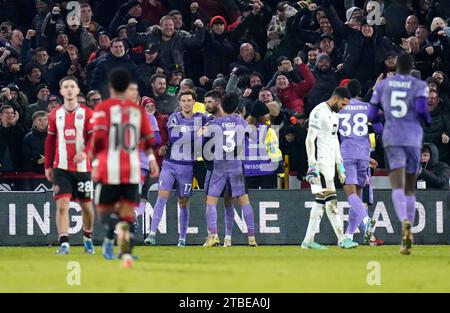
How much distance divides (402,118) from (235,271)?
3466 millimetres

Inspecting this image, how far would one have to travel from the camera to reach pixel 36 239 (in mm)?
22500

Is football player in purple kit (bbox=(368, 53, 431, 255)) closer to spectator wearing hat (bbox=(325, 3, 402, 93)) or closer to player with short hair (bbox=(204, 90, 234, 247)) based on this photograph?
player with short hair (bbox=(204, 90, 234, 247))

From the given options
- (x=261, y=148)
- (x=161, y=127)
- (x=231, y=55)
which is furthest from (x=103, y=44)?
(x=261, y=148)

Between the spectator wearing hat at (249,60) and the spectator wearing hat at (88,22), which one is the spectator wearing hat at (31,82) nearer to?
the spectator wearing hat at (88,22)

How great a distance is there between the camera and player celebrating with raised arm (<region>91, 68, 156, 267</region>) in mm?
14484

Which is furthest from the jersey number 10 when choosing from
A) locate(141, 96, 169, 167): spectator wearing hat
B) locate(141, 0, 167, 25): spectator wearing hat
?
locate(141, 0, 167, 25): spectator wearing hat

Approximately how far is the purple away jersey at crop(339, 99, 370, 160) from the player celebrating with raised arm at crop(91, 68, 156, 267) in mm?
7082

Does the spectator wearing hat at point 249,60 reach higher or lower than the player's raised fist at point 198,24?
lower

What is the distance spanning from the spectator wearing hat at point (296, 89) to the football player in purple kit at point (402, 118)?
747cm

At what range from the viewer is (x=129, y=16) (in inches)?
1078

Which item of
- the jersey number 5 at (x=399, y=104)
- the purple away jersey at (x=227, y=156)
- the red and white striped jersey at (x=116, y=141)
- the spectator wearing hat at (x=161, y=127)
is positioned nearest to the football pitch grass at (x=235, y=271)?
the red and white striped jersey at (x=116, y=141)

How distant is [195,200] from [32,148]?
3333 mm

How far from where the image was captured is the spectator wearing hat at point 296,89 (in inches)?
973
